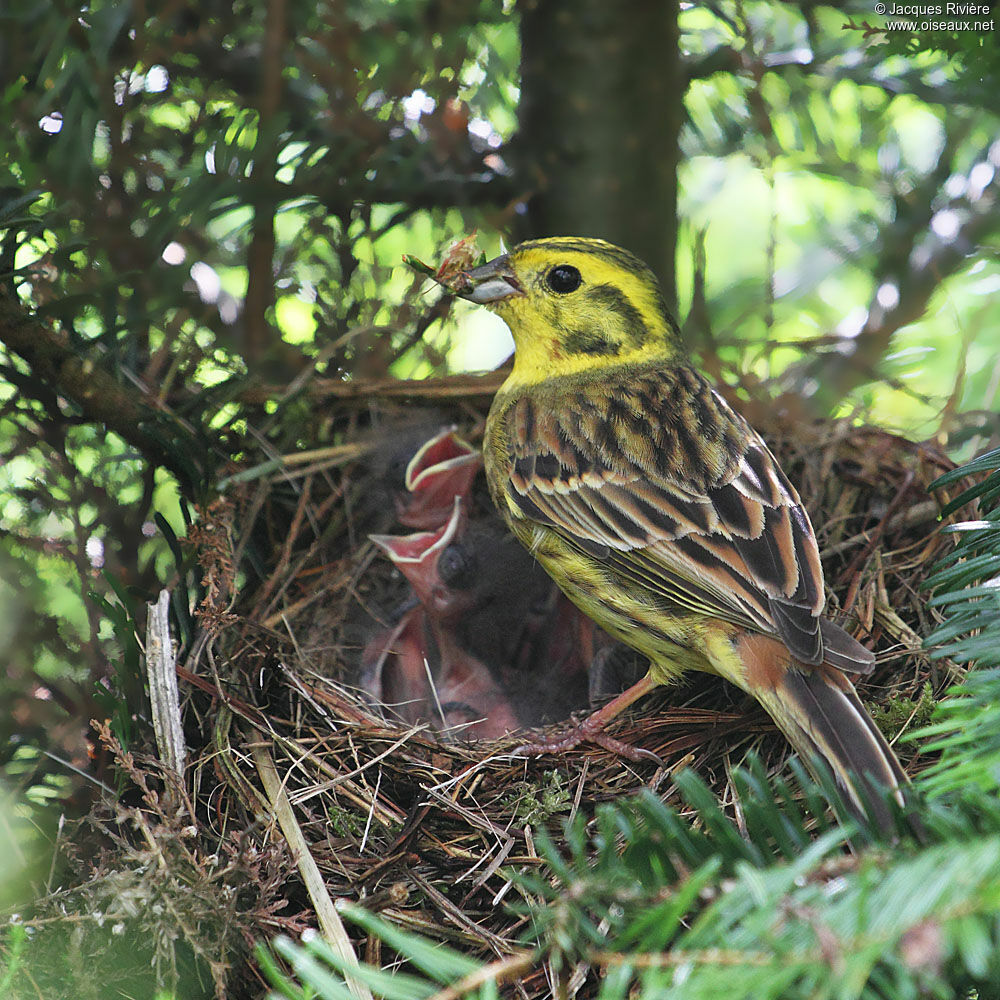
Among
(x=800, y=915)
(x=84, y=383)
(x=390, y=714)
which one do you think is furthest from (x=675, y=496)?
(x=800, y=915)

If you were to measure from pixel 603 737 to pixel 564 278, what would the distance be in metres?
1.56

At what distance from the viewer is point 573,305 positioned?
3.55 meters

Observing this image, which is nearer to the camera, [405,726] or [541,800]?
[541,800]

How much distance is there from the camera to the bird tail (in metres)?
2.06

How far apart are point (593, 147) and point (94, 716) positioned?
248 centimetres

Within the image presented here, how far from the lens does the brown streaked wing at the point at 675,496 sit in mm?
2613

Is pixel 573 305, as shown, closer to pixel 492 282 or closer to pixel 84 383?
pixel 492 282

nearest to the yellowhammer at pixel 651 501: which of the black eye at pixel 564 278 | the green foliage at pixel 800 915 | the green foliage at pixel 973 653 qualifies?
the black eye at pixel 564 278

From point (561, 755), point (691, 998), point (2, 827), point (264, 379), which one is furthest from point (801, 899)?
Answer: point (264, 379)

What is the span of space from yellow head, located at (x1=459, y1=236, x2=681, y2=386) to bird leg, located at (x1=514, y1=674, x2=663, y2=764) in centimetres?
119

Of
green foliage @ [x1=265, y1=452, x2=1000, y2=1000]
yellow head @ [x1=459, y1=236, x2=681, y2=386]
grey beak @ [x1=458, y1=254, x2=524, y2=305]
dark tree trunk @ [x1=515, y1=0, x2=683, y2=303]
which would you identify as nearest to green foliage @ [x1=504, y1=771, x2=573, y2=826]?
green foliage @ [x1=265, y1=452, x2=1000, y2=1000]

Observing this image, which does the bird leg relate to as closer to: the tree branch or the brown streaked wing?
the brown streaked wing

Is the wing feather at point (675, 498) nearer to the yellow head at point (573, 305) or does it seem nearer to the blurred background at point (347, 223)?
the yellow head at point (573, 305)

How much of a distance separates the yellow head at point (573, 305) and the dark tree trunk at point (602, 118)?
0.25 meters
